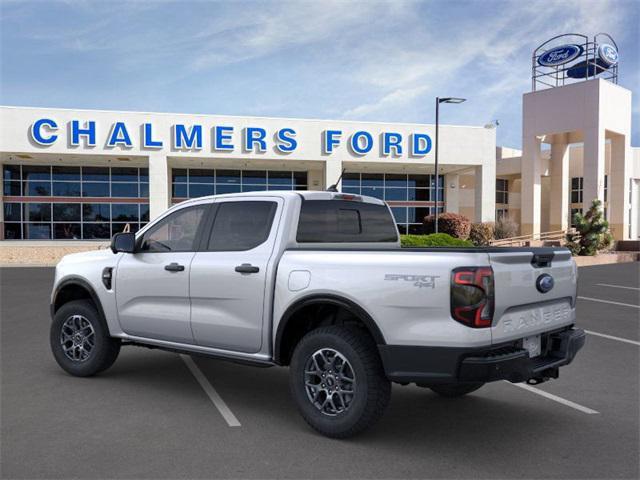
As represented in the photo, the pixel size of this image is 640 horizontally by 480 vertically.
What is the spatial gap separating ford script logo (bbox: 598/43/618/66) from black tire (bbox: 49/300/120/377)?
36.2m

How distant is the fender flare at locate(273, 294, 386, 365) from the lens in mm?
4203

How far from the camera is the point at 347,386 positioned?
438cm

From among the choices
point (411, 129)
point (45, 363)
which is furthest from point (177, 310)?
point (411, 129)

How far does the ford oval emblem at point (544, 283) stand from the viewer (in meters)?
4.33

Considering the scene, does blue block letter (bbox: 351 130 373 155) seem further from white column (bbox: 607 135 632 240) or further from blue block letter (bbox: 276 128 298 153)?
white column (bbox: 607 135 632 240)

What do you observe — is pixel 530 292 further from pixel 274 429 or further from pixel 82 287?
pixel 82 287

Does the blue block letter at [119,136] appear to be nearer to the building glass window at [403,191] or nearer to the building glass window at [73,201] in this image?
the building glass window at [73,201]

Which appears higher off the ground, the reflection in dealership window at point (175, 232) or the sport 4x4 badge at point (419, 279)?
the reflection in dealership window at point (175, 232)

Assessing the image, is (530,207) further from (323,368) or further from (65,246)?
(323,368)

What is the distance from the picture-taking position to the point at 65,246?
27031mm

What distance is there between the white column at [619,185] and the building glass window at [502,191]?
33.5 ft

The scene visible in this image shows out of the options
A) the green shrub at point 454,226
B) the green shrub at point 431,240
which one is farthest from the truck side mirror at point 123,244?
the green shrub at point 454,226

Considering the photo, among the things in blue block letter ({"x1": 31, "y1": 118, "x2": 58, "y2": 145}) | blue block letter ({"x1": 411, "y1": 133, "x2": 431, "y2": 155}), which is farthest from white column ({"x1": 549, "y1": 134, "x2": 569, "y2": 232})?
blue block letter ({"x1": 31, "y1": 118, "x2": 58, "y2": 145})

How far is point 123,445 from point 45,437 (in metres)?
0.68
